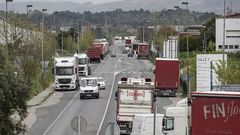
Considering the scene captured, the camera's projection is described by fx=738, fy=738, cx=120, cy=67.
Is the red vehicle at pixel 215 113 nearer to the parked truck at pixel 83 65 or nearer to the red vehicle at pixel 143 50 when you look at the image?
the parked truck at pixel 83 65

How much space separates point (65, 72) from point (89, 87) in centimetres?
1015

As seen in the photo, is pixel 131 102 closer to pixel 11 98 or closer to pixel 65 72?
pixel 11 98

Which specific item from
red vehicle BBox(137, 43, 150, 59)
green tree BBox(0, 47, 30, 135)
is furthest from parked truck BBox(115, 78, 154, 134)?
red vehicle BBox(137, 43, 150, 59)

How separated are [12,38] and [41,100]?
9103mm

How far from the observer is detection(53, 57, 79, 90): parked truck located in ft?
256

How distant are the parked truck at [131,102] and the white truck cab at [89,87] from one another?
87.1ft

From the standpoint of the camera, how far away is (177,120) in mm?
29078

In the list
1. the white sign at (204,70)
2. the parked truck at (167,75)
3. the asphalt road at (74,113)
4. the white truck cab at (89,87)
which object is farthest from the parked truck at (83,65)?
the white sign at (204,70)

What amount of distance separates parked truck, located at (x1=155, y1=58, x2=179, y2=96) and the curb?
10.9 metres

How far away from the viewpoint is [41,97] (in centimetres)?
7025

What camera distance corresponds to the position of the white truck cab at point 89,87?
2704 inches

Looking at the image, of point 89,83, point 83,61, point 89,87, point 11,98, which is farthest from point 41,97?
point 11,98

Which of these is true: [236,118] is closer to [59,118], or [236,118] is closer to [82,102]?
[59,118]

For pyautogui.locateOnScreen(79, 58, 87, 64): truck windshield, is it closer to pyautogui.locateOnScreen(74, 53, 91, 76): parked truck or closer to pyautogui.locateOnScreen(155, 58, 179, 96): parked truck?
pyautogui.locateOnScreen(74, 53, 91, 76): parked truck
